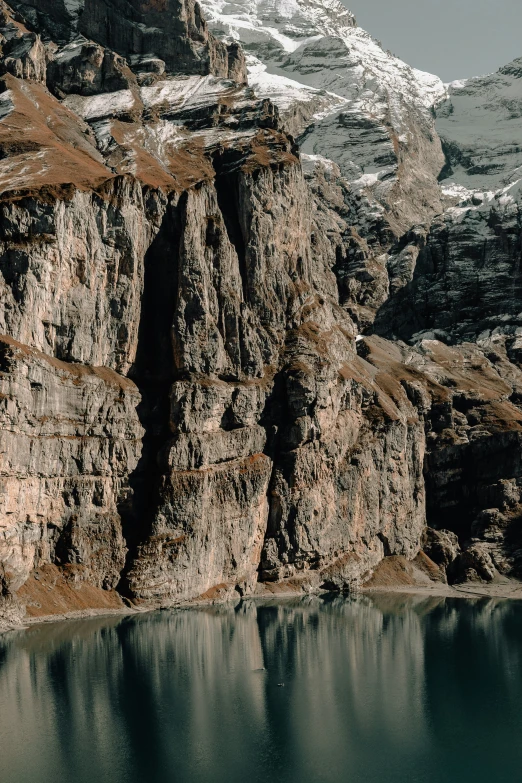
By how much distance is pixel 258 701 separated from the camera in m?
117

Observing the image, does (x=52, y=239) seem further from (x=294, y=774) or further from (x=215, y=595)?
(x=294, y=774)

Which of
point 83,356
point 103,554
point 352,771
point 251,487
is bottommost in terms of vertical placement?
point 352,771

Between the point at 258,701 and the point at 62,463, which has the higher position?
the point at 62,463

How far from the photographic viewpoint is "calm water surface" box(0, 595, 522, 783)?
9381cm

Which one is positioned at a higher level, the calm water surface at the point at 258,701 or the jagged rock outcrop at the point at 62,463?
the jagged rock outcrop at the point at 62,463

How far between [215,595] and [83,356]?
169 ft

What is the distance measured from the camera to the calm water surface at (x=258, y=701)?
93.8 metres

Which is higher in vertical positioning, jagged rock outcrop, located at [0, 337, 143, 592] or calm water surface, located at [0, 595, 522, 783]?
jagged rock outcrop, located at [0, 337, 143, 592]

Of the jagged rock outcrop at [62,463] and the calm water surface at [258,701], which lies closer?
the calm water surface at [258,701]

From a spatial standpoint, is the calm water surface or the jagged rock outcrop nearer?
the calm water surface

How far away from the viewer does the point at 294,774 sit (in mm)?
91688

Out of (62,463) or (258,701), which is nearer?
(258,701)

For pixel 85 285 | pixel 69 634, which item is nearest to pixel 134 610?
pixel 69 634

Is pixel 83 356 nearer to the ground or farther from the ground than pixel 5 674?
farther from the ground
